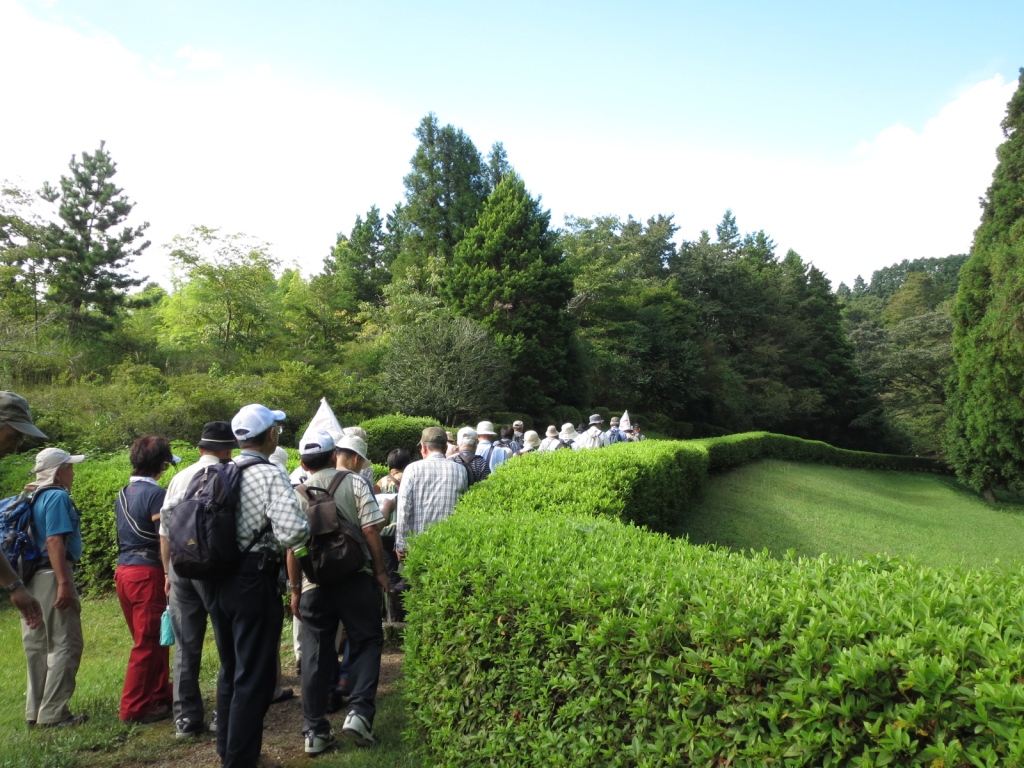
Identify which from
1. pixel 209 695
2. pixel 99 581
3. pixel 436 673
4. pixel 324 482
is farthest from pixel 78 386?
pixel 436 673

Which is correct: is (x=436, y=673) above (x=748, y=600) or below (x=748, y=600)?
below

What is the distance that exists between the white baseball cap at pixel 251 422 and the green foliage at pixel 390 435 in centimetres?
1425

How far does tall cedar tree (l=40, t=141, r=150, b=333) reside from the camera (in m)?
22.7

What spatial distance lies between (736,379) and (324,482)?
39.2m

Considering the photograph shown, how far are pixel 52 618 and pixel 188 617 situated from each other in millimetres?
1186

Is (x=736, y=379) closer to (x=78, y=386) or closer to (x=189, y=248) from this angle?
(x=189, y=248)

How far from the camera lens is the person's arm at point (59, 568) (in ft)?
15.0

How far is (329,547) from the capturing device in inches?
159

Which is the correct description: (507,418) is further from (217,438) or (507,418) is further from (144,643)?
(217,438)

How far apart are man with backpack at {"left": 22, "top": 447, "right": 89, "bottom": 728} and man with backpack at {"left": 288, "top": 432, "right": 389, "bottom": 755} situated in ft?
5.16

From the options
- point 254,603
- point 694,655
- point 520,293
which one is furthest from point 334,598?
point 520,293

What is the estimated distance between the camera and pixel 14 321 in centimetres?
1717

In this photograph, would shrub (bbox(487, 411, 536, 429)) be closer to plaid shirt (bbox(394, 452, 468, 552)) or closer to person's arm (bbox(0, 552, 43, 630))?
plaid shirt (bbox(394, 452, 468, 552))

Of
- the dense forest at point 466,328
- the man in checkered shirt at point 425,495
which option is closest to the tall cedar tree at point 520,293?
the dense forest at point 466,328
